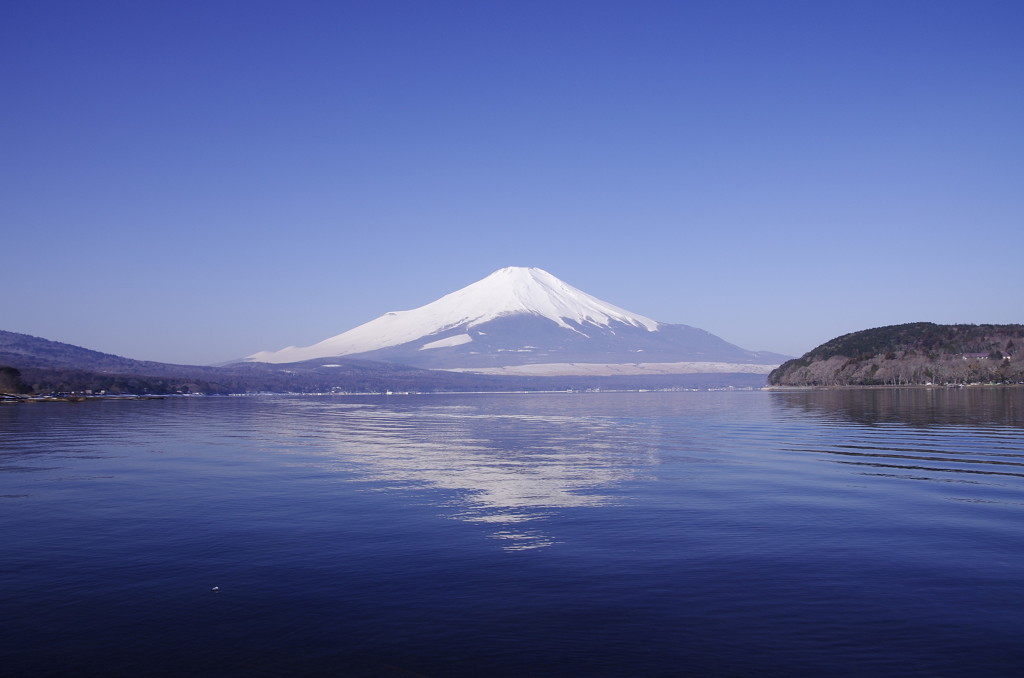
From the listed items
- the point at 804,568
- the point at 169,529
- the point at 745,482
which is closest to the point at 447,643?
the point at 804,568

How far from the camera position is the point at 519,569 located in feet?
57.3

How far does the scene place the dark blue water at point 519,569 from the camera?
12406 mm

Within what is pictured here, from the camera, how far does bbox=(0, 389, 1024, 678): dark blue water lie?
40.7 ft

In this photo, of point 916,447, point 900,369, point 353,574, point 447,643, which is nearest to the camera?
point 447,643

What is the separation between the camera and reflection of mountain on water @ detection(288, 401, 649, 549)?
25.4 m

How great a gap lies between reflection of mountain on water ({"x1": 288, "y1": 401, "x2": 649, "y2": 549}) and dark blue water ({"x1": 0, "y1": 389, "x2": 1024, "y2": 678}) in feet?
0.91

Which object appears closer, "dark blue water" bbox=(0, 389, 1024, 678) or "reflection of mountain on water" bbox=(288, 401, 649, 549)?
"dark blue water" bbox=(0, 389, 1024, 678)

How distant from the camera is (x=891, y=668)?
11.7m

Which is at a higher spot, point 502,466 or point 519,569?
point 502,466

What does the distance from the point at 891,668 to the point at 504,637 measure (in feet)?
20.4

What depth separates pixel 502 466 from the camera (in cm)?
3725

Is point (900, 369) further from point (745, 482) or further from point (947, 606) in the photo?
point (947, 606)

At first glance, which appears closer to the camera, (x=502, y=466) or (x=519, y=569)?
(x=519, y=569)

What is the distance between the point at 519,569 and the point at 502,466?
65.1 ft
